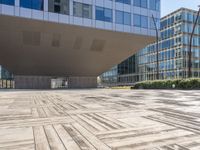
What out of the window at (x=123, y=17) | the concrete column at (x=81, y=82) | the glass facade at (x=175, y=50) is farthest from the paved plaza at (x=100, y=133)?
the glass facade at (x=175, y=50)

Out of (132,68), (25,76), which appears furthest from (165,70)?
(25,76)

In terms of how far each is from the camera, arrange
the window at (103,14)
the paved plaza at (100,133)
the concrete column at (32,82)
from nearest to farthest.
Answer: the paved plaza at (100,133) → the window at (103,14) → the concrete column at (32,82)

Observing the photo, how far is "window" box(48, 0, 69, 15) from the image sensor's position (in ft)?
102

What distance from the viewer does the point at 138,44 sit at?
40.2m

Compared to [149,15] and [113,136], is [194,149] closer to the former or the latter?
[113,136]

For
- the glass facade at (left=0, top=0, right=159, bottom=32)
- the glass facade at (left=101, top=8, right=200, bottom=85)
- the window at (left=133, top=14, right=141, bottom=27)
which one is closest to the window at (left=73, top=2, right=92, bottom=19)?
the glass facade at (left=0, top=0, right=159, bottom=32)

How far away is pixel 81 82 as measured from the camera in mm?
46562

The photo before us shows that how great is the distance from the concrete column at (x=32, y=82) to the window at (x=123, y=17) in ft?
63.3

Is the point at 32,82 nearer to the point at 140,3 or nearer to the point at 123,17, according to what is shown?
the point at 123,17

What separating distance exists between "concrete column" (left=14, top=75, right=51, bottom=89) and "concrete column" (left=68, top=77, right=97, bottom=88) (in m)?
4.89

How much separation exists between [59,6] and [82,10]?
3.94m

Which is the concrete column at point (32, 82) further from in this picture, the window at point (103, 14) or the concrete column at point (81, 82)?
the window at point (103, 14)

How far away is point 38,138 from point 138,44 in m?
37.3

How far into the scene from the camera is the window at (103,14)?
34.9 meters
